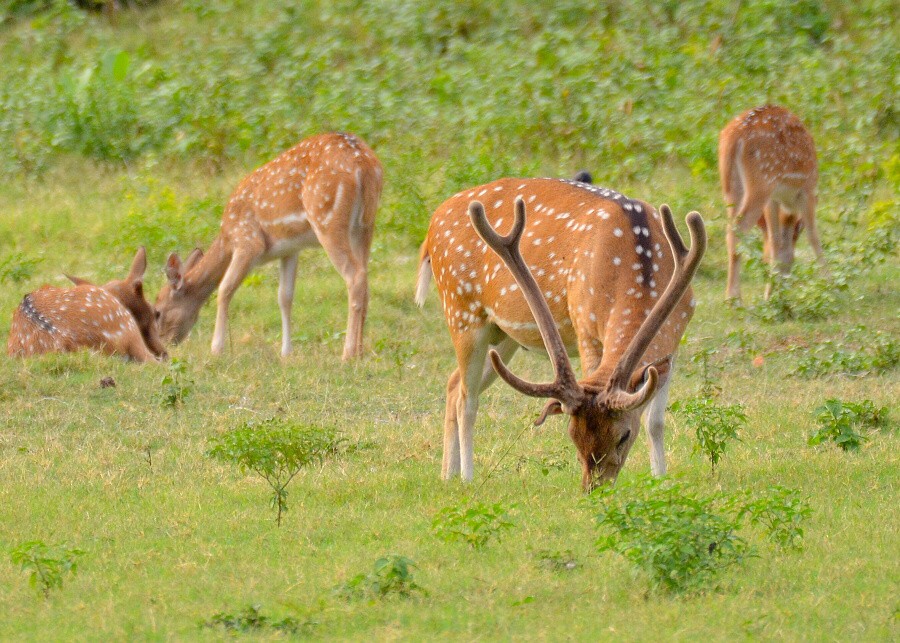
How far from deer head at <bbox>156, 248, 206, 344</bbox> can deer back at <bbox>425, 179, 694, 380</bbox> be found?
212 inches

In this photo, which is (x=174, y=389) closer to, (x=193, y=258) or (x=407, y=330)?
(x=407, y=330)

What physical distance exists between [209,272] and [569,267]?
21.4 ft

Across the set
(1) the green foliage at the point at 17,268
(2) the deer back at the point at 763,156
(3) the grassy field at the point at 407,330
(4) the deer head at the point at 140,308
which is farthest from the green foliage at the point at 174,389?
(2) the deer back at the point at 763,156

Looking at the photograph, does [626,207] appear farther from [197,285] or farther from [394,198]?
[394,198]

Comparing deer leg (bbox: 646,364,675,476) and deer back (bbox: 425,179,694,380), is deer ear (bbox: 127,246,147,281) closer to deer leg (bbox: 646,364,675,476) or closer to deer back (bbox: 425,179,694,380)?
deer back (bbox: 425,179,694,380)

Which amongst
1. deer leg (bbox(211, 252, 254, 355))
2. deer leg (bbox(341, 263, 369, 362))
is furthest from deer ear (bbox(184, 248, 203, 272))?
deer leg (bbox(341, 263, 369, 362))

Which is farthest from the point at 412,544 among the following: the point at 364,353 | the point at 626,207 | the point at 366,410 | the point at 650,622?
the point at 364,353

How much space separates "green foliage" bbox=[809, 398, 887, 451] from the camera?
830cm

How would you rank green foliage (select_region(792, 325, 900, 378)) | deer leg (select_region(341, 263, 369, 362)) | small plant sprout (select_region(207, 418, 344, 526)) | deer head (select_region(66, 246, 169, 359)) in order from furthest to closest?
deer head (select_region(66, 246, 169, 359)) < deer leg (select_region(341, 263, 369, 362)) < green foliage (select_region(792, 325, 900, 378)) < small plant sprout (select_region(207, 418, 344, 526))

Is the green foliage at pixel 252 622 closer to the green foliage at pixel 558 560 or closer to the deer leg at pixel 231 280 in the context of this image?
the green foliage at pixel 558 560

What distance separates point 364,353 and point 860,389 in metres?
3.92

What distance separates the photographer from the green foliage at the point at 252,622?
211 inches

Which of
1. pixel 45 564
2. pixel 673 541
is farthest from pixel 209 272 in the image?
pixel 673 541

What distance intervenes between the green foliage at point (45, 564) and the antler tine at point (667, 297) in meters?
2.45
